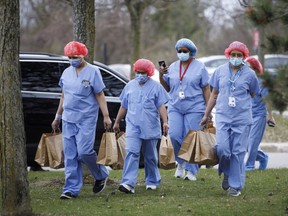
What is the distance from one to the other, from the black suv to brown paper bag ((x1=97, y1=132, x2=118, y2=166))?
2479mm

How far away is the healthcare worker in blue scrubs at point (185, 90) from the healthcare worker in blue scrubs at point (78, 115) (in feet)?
5.00

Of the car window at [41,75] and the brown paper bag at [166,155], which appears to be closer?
the brown paper bag at [166,155]

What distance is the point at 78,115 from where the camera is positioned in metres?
9.37

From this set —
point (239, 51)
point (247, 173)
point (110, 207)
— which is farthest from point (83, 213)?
point (247, 173)

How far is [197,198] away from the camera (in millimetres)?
9211

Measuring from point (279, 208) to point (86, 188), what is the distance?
2.99 meters

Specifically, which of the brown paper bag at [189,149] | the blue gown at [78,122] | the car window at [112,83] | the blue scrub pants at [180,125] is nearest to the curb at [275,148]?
the car window at [112,83]

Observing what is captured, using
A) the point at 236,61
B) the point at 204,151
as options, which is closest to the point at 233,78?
the point at 236,61

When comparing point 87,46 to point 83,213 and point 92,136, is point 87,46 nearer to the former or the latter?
point 92,136

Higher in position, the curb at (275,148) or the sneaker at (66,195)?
the sneaker at (66,195)

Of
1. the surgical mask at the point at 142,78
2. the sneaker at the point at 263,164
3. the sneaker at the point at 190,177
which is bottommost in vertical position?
the sneaker at the point at 263,164

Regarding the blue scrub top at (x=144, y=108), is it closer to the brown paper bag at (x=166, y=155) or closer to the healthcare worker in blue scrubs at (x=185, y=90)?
the brown paper bag at (x=166, y=155)

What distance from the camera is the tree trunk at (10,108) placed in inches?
305

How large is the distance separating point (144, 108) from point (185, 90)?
3.60 ft
